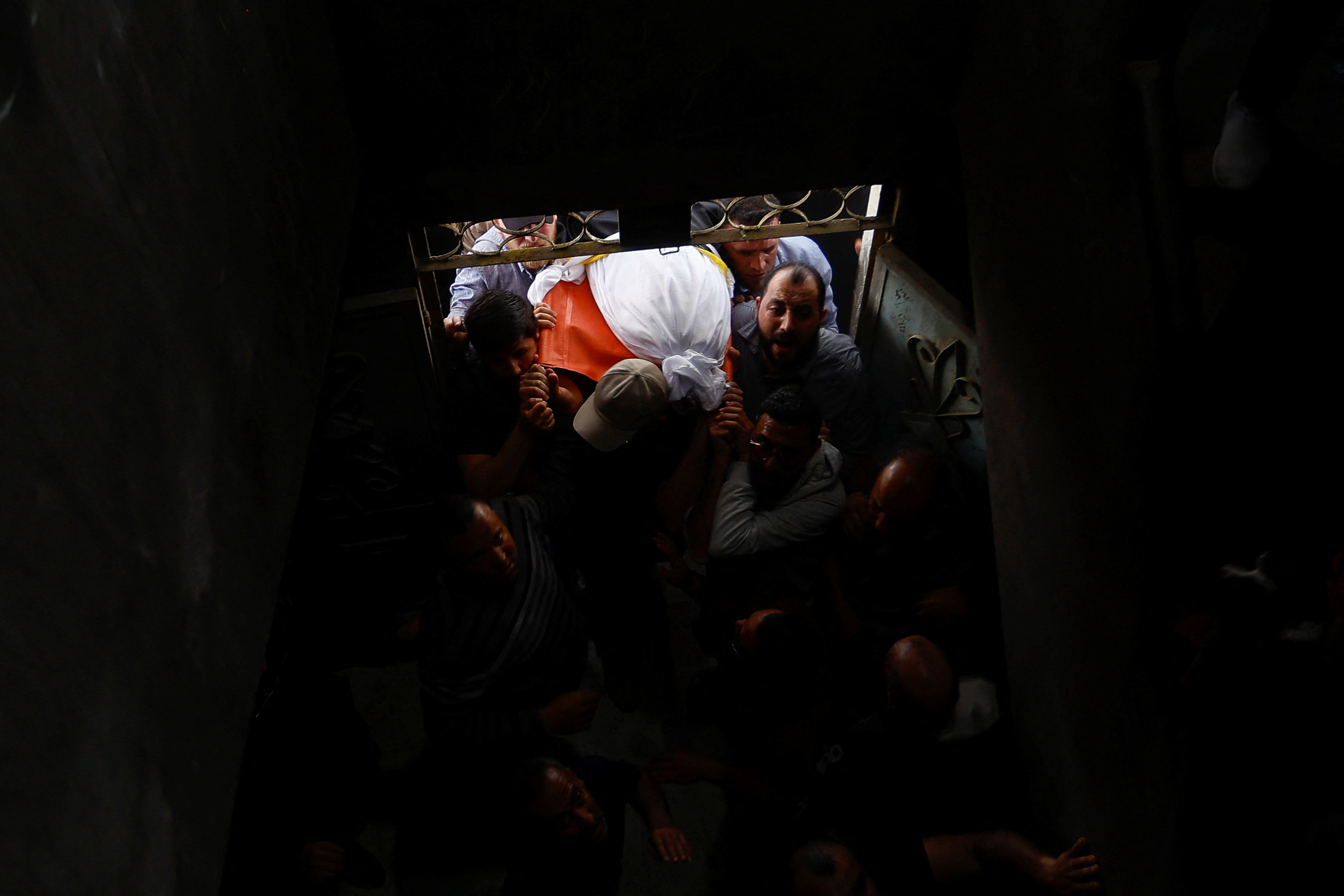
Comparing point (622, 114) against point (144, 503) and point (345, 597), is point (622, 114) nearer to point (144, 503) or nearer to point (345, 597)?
point (144, 503)

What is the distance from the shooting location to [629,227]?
3.40 meters

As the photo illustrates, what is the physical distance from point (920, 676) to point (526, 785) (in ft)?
4.56

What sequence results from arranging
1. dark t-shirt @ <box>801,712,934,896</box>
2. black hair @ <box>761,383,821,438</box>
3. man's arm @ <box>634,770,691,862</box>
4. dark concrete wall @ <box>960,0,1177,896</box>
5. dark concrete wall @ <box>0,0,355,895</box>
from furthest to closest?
black hair @ <box>761,383,821,438</box> < man's arm @ <box>634,770,691,862</box> < dark t-shirt @ <box>801,712,934,896</box> < dark concrete wall @ <box>960,0,1177,896</box> < dark concrete wall @ <box>0,0,355,895</box>

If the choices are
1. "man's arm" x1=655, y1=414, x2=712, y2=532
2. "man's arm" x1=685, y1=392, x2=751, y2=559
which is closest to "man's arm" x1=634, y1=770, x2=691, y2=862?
"man's arm" x1=685, y1=392, x2=751, y2=559

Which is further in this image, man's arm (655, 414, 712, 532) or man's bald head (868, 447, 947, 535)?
man's arm (655, 414, 712, 532)

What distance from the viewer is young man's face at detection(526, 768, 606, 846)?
3139 mm

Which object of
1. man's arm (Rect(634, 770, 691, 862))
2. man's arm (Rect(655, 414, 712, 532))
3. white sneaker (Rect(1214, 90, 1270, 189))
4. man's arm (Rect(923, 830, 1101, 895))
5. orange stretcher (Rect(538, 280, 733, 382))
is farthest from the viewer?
orange stretcher (Rect(538, 280, 733, 382))

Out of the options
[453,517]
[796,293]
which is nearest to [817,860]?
[453,517]

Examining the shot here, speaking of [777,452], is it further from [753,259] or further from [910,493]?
[753,259]

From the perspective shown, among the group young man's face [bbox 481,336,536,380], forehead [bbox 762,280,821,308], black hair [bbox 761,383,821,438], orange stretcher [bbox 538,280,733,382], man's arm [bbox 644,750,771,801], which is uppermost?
forehead [bbox 762,280,821,308]

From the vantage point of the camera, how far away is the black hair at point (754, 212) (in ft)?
12.2

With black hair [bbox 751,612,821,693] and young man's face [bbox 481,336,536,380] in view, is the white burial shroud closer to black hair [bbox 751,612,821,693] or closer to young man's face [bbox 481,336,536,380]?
young man's face [bbox 481,336,536,380]

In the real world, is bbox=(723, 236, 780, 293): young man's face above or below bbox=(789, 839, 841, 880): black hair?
above

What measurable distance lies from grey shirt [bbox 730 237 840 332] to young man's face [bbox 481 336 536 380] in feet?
4.12
